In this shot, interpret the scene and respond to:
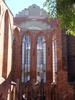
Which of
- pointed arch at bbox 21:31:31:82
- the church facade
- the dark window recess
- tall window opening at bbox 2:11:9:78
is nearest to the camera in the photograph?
the dark window recess

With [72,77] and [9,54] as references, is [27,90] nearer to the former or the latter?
[9,54]

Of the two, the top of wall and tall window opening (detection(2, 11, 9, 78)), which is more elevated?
the top of wall

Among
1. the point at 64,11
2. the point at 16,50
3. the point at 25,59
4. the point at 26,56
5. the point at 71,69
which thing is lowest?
the point at 71,69

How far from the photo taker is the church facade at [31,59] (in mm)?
12516

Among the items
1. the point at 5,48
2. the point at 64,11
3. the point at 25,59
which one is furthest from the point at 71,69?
the point at 25,59

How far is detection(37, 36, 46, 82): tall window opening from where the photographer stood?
A: 2016 cm

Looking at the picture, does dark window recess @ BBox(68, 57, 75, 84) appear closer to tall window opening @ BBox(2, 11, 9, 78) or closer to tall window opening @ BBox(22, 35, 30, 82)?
tall window opening @ BBox(2, 11, 9, 78)

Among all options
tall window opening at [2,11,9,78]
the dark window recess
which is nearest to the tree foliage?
the dark window recess

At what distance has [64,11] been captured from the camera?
652cm

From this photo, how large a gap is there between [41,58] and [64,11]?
14235mm

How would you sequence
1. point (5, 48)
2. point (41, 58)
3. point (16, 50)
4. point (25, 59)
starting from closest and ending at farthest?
point (5, 48)
point (16, 50)
point (25, 59)
point (41, 58)

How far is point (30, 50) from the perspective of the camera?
19.7 metres

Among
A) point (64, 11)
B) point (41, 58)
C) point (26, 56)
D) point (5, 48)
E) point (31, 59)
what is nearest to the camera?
point (64, 11)

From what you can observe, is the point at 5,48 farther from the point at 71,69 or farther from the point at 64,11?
the point at 64,11
